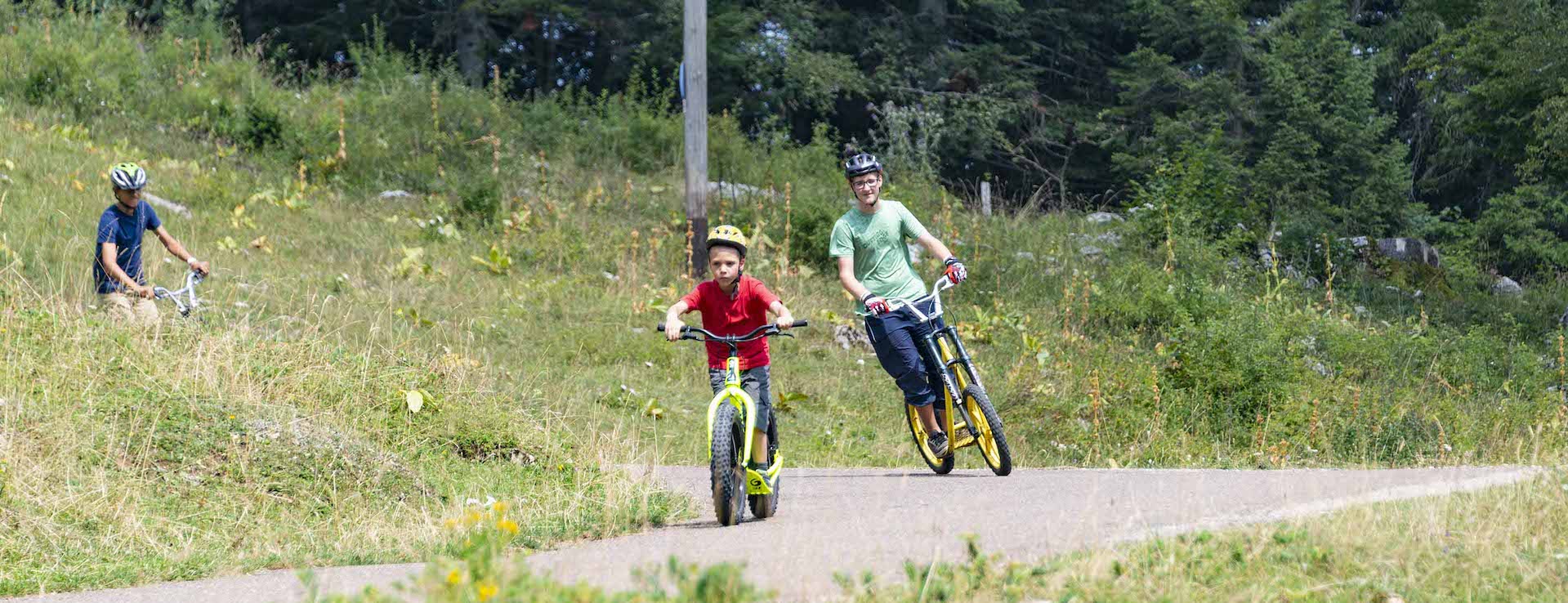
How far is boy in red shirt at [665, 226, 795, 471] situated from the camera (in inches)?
283

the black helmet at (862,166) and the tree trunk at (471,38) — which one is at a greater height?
the black helmet at (862,166)

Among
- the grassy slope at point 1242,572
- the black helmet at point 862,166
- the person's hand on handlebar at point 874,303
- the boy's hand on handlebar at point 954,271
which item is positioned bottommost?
the person's hand on handlebar at point 874,303

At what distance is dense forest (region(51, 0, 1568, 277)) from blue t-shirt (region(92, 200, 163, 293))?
10913 millimetres

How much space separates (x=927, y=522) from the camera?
22.1 feet

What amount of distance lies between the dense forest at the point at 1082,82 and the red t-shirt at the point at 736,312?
538 inches

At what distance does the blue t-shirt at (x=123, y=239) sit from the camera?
36.0ft

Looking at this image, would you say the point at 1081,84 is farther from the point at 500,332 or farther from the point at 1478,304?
the point at 500,332

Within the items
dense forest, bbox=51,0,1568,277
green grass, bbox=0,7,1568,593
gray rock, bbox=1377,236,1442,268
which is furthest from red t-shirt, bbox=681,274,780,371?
gray rock, bbox=1377,236,1442,268

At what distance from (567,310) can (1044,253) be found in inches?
258

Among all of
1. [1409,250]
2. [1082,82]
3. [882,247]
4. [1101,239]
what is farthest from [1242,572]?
[1082,82]

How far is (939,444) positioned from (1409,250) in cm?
1732

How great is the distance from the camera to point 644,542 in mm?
6699

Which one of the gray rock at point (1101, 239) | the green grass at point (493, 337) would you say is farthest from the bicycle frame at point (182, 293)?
the gray rock at point (1101, 239)

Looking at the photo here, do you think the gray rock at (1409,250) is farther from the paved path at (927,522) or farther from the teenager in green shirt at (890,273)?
the teenager in green shirt at (890,273)
